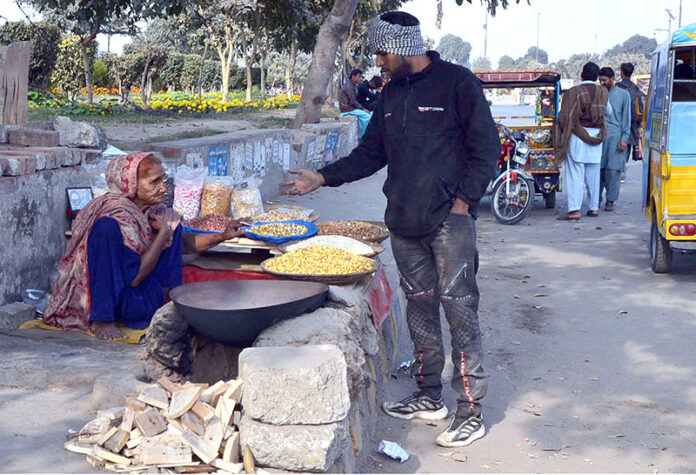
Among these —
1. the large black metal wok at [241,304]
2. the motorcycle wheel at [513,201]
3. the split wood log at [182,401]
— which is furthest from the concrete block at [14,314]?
the motorcycle wheel at [513,201]

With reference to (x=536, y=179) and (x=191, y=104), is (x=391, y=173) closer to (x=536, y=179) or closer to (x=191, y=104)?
(x=536, y=179)

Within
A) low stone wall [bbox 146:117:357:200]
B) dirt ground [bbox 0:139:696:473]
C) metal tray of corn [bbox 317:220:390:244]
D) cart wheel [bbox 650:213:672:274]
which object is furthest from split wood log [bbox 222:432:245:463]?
cart wheel [bbox 650:213:672:274]

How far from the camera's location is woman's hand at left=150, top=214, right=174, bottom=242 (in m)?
5.01

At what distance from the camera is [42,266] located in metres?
5.57

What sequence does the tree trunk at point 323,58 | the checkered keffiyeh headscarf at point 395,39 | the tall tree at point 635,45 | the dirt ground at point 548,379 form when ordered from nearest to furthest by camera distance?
the dirt ground at point 548,379 < the checkered keffiyeh headscarf at point 395,39 < the tree trunk at point 323,58 < the tall tree at point 635,45

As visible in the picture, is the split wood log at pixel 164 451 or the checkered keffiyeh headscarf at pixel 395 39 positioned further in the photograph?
the checkered keffiyeh headscarf at pixel 395 39

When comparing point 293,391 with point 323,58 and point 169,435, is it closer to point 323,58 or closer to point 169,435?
point 169,435

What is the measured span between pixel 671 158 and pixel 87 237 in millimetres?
5378

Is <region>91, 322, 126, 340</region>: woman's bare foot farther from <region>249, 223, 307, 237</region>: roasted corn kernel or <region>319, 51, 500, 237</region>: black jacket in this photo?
<region>319, 51, 500, 237</region>: black jacket

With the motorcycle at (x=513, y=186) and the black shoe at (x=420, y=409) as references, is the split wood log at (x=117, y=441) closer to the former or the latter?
the black shoe at (x=420, y=409)

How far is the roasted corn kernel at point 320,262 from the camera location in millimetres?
4820

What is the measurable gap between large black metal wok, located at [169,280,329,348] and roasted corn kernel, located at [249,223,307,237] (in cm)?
117

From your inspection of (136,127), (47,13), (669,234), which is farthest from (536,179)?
(47,13)

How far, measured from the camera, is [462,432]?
4258mm
